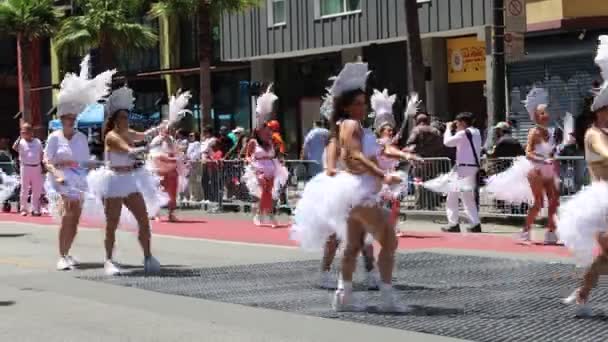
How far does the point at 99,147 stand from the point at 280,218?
9.32 m

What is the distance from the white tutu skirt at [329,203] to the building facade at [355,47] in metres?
17.2

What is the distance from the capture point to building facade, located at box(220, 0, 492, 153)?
29281 millimetres

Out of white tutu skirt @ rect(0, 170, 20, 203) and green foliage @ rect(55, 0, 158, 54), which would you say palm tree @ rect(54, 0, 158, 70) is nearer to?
green foliage @ rect(55, 0, 158, 54)

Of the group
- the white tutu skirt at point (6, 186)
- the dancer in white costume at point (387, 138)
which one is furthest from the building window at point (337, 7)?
the dancer in white costume at point (387, 138)

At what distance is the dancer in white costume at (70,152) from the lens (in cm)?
1323

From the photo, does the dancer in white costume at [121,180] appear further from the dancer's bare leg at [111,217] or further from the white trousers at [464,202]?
the white trousers at [464,202]

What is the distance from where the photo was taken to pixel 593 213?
902cm

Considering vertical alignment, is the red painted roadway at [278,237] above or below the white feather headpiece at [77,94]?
below

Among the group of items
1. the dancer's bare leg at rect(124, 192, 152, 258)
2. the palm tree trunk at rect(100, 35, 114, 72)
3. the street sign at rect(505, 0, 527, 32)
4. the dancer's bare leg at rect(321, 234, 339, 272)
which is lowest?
the dancer's bare leg at rect(321, 234, 339, 272)

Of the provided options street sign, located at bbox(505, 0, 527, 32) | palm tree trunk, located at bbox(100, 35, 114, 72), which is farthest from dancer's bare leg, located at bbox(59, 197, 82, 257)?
palm tree trunk, located at bbox(100, 35, 114, 72)

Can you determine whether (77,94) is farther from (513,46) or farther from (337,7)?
(337,7)

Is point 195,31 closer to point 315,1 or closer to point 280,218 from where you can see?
point 315,1

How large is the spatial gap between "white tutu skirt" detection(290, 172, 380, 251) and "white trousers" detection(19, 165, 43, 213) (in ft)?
49.1

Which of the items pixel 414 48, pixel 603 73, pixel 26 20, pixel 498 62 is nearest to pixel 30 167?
pixel 414 48
